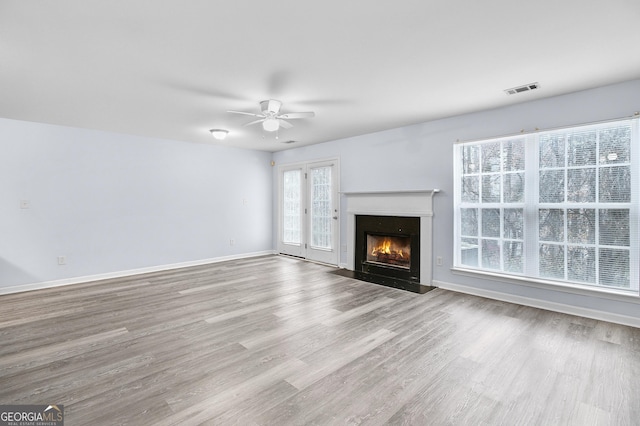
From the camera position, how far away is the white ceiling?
1.91m

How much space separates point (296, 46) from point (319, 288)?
313 cm

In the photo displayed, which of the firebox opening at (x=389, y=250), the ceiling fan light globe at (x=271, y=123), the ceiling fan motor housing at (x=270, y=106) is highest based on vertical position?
the ceiling fan motor housing at (x=270, y=106)

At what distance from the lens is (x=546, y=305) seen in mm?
3473

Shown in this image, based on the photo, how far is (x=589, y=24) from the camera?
2.06 m

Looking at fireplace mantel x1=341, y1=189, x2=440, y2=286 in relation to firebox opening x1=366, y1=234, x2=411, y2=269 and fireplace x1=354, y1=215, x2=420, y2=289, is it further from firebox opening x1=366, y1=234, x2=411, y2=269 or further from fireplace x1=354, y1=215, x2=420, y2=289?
firebox opening x1=366, y1=234, x2=411, y2=269

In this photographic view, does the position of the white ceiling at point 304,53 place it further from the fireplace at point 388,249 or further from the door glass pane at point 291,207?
the door glass pane at point 291,207

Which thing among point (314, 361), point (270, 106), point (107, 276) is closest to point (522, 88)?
point (270, 106)

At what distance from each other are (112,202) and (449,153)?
543cm

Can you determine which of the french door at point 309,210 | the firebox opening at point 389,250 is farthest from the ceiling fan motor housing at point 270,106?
the firebox opening at point 389,250

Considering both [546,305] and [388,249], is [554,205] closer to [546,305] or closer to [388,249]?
[546,305]

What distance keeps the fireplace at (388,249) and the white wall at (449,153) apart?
13.7 inches

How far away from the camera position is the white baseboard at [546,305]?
9.95ft

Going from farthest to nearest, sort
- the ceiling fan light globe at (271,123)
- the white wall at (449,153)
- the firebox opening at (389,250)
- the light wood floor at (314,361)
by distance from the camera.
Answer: the firebox opening at (389,250), the ceiling fan light globe at (271,123), the white wall at (449,153), the light wood floor at (314,361)

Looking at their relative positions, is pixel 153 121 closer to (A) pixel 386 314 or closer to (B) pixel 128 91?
(B) pixel 128 91
